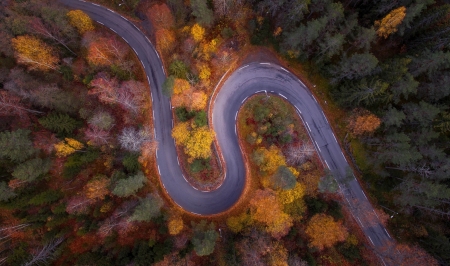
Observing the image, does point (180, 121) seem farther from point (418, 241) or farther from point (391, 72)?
point (418, 241)

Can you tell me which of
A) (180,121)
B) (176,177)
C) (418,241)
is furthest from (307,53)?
(418,241)

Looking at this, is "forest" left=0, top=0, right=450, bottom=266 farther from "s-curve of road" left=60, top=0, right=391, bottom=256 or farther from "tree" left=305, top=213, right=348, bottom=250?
"s-curve of road" left=60, top=0, right=391, bottom=256

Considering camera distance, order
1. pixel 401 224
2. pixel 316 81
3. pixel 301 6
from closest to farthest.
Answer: pixel 301 6
pixel 401 224
pixel 316 81

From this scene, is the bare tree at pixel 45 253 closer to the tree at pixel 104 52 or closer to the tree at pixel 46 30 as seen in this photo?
the tree at pixel 104 52

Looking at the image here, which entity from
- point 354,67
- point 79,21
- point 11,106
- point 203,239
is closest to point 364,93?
point 354,67

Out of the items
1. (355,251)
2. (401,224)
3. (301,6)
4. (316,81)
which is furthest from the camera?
(316,81)

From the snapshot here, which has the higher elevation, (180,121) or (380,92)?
(180,121)
